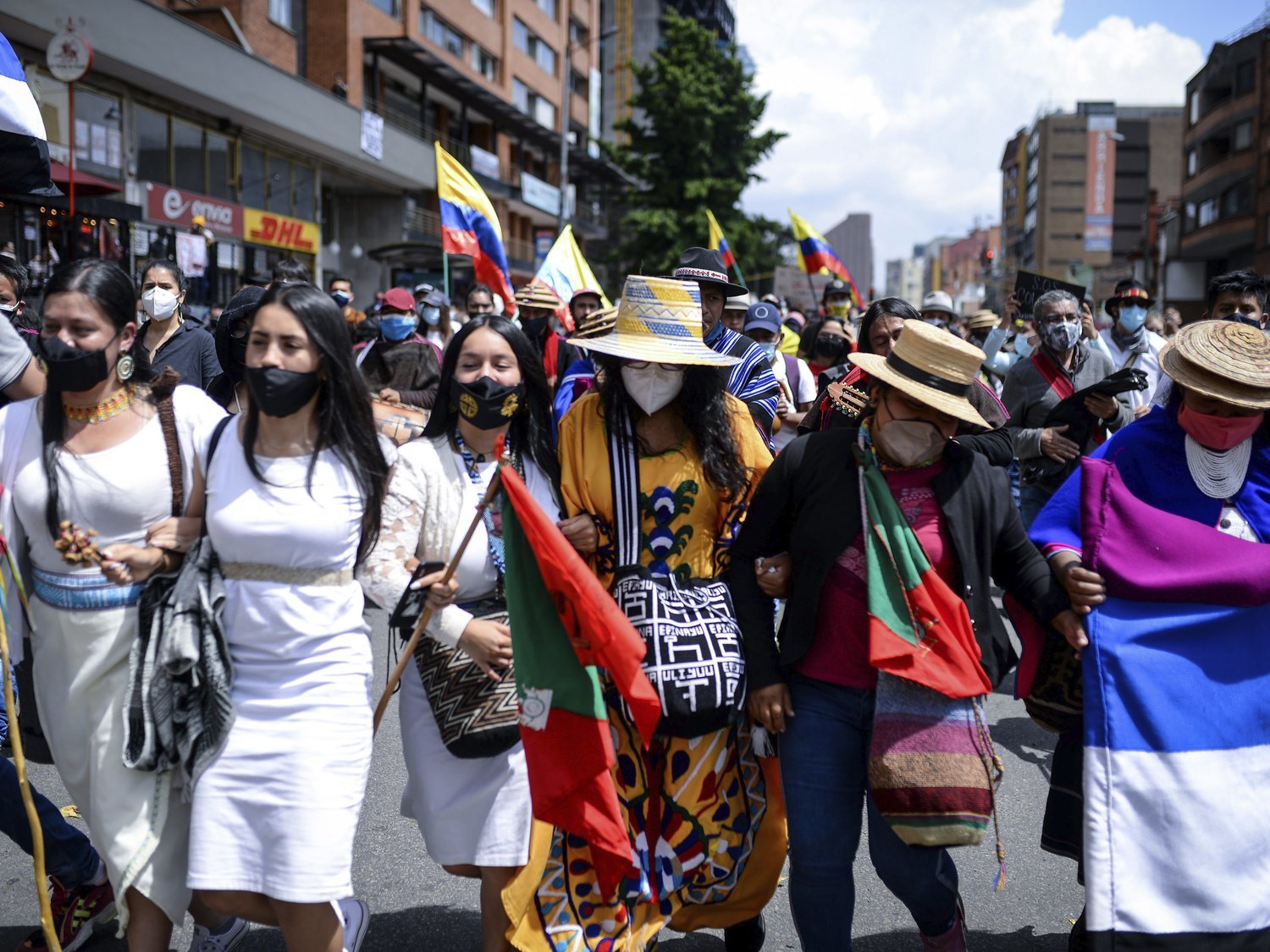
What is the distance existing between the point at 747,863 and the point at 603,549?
3.35 ft

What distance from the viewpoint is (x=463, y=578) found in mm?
3170

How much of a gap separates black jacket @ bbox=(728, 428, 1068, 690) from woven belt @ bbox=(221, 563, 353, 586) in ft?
3.75

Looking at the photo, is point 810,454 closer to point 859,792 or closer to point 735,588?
point 735,588

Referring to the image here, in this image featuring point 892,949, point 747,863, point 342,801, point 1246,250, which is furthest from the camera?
point 1246,250

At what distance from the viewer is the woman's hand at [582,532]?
10.5 ft

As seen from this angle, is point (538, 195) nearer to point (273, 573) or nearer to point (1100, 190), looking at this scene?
point (273, 573)

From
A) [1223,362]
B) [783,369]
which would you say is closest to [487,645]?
[1223,362]

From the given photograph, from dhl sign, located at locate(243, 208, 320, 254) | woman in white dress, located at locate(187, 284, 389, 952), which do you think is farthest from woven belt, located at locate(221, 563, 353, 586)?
dhl sign, located at locate(243, 208, 320, 254)

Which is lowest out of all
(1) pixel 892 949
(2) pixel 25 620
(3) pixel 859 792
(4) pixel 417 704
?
(1) pixel 892 949

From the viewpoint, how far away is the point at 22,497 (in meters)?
2.90

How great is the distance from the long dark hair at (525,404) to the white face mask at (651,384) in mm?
256

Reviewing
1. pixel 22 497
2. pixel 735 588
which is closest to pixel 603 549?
pixel 735 588

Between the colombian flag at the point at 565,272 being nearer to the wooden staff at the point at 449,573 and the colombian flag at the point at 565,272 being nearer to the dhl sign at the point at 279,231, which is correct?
the wooden staff at the point at 449,573

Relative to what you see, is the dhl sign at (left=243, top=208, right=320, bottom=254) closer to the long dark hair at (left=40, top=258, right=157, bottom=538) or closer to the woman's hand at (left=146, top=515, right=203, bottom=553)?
the long dark hair at (left=40, top=258, right=157, bottom=538)
